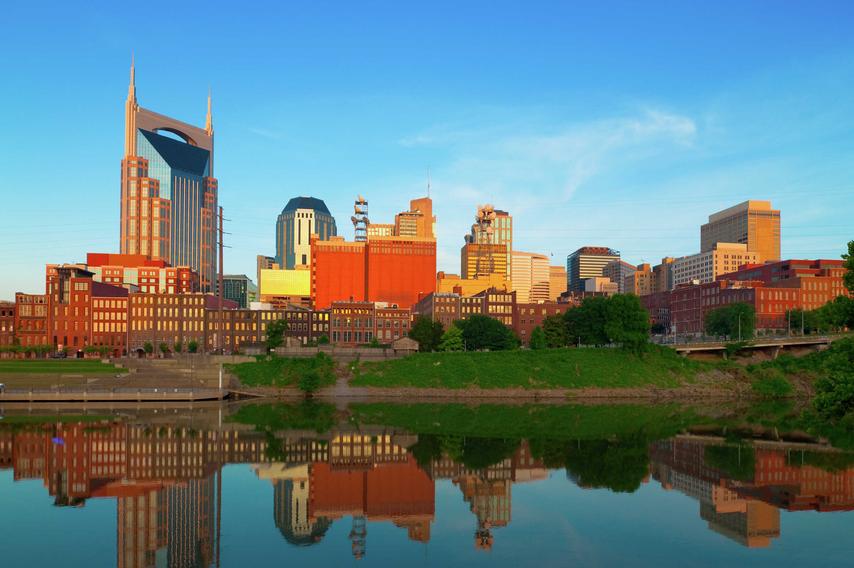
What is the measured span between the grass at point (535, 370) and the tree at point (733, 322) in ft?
158

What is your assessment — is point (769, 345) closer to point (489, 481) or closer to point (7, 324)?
point (489, 481)

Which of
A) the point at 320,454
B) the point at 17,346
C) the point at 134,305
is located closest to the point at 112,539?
the point at 320,454

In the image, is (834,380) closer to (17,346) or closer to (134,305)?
(17,346)

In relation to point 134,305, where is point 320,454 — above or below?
below

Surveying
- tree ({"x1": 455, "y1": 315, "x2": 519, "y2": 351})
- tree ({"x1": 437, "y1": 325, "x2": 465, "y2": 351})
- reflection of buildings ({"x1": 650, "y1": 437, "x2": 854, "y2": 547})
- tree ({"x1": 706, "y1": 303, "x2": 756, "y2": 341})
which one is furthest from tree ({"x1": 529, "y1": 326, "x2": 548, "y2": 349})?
reflection of buildings ({"x1": 650, "y1": 437, "x2": 854, "y2": 547})

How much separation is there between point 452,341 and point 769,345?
5678cm

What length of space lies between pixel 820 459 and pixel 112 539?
151 feet

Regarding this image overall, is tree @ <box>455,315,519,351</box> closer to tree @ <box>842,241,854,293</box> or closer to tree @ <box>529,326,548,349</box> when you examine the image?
tree @ <box>529,326,548,349</box>

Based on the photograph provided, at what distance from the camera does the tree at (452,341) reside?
145250 millimetres

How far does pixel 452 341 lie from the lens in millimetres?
145500

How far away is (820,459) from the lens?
52.1 meters

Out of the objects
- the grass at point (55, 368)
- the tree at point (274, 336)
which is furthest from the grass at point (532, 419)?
the tree at point (274, 336)

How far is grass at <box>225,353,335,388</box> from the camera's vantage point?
105438 millimetres

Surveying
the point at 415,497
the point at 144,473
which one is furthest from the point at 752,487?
the point at 144,473
